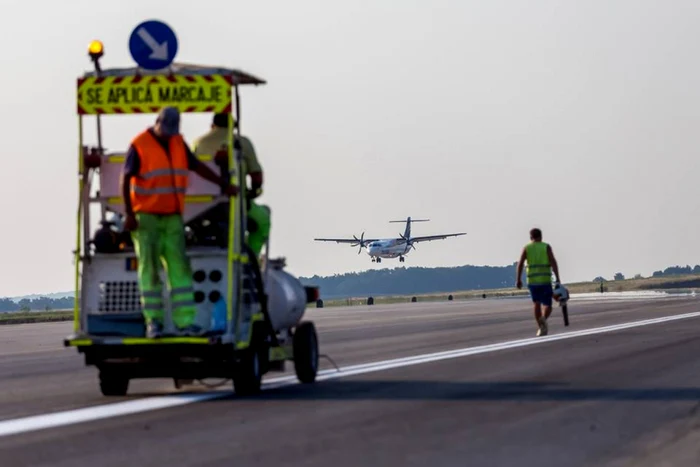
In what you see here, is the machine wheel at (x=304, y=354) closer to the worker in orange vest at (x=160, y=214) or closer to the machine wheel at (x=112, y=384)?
the machine wheel at (x=112, y=384)

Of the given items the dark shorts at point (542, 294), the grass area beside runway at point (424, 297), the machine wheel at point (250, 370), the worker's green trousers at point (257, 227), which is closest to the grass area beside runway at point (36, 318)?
the grass area beside runway at point (424, 297)

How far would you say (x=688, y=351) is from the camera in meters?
18.1

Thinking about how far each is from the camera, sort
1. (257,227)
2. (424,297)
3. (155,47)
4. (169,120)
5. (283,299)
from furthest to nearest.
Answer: (424,297), (283,299), (257,227), (155,47), (169,120)

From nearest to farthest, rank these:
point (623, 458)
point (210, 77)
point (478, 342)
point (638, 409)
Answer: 1. point (623, 458)
2. point (638, 409)
3. point (210, 77)
4. point (478, 342)

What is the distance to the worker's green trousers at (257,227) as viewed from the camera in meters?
12.7

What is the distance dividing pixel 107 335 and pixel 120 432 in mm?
2727

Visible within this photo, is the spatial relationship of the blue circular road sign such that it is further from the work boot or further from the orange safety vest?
the work boot

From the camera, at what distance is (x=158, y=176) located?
11.8 metres

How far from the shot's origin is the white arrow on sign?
12336 millimetres

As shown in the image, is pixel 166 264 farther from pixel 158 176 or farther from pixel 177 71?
pixel 177 71

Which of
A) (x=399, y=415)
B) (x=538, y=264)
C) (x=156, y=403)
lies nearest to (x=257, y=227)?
(x=156, y=403)

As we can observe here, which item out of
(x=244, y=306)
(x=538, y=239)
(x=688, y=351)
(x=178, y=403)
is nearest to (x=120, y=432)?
(x=178, y=403)

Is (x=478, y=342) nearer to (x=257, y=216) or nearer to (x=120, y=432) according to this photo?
(x=257, y=216)

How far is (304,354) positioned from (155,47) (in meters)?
3.35
